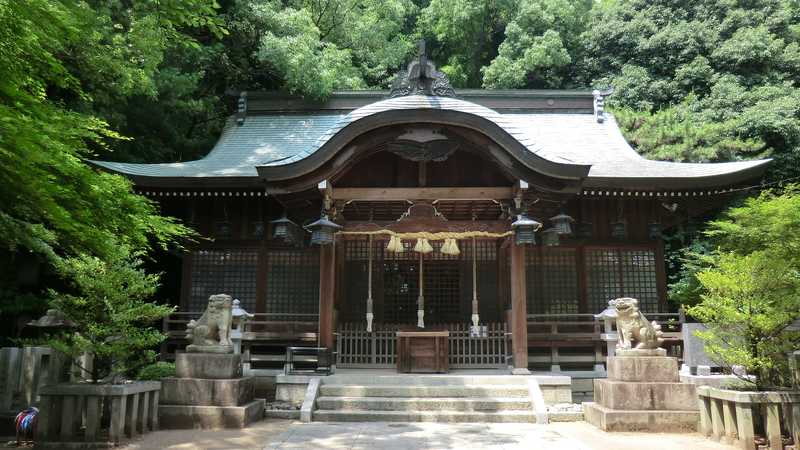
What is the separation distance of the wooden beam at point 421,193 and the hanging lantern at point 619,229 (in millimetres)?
3615

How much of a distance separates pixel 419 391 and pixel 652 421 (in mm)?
3511

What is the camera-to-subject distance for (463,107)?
10203mm

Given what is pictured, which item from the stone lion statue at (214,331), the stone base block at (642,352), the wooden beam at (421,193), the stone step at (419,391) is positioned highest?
the wooden beam at (421,193)

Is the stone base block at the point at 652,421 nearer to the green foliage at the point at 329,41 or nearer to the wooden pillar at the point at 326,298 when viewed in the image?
the wooden pillar at the point at 326,298

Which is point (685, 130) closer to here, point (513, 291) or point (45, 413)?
point (513, 291)

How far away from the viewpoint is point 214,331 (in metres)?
8.23

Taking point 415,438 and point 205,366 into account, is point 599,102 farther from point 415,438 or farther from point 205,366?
point 205,366

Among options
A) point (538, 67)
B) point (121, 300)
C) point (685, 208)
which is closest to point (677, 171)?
point (685, 208)

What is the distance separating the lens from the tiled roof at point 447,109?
10102 millimetres

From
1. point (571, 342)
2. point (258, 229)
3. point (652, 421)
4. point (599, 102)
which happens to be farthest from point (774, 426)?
point (599, 102)

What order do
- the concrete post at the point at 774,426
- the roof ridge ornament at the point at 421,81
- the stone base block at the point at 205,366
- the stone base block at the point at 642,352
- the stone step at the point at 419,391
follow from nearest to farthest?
1. the concrete post at the point at 774,426
2. the stone base block at the point at 642,352
3. the stone base block at the point at 205,366
4. the stone step at the point at 419,391
5. the roof ridge ornament at the point at 421,81

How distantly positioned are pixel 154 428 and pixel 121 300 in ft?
6.35

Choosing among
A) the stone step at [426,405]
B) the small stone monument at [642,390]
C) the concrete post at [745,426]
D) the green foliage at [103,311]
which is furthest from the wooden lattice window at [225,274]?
the concrete post at [745,426]

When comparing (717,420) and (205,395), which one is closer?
(717,420)
